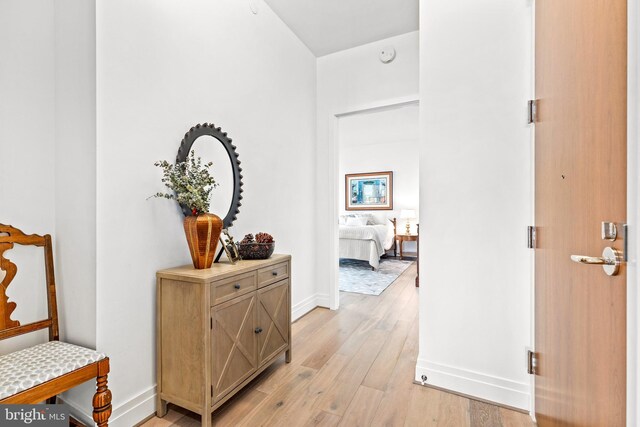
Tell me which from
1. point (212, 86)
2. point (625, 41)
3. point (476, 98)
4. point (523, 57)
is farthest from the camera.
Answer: point (212, 86)

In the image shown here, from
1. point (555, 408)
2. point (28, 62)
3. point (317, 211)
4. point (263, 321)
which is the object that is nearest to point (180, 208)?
point (263, 321)

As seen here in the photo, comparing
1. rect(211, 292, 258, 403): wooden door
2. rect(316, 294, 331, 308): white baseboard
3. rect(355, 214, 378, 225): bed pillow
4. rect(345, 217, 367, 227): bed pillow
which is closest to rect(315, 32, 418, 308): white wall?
rect(316, 294, 331, 308): white baseboard

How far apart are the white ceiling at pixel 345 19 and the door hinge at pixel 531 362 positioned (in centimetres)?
276

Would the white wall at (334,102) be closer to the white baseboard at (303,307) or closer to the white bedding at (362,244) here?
the white baseboard at (303,307)

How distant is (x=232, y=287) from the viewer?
1.61 m

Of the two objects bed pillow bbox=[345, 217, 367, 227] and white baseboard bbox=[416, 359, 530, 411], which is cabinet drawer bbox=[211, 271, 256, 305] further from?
bed pillow bbox=[345, 217, 367, 227]

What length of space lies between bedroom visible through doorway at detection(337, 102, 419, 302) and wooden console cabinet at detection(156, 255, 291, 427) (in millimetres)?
3399

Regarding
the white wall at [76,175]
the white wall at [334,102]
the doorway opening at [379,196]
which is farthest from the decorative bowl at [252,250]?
the doorway opening at [379,196]

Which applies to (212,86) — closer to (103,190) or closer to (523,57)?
(103,190)

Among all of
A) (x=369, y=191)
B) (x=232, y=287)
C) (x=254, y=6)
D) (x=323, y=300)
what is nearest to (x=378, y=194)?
(x=369, y=191)

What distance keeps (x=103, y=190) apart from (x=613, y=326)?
191cm

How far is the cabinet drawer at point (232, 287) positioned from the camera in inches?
58.7

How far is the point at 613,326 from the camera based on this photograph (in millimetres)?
759

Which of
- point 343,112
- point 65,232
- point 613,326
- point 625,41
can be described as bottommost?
point 613,326
